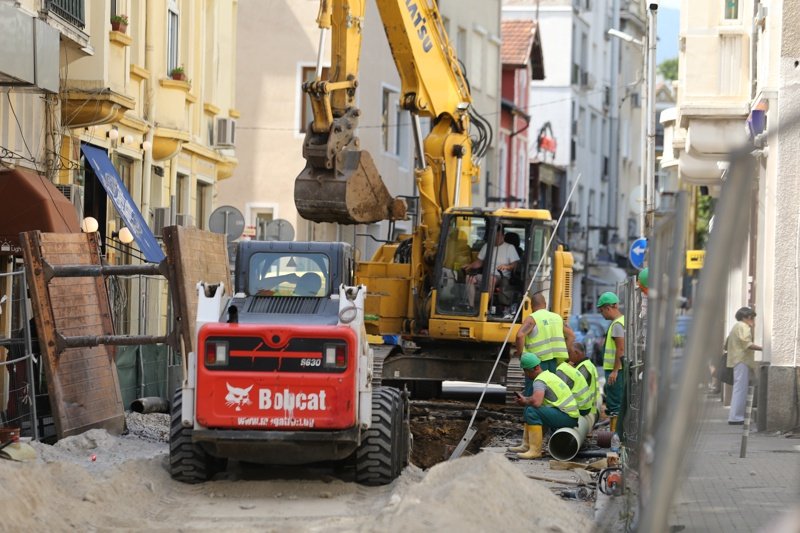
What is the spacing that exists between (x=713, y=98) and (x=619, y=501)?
14.3m

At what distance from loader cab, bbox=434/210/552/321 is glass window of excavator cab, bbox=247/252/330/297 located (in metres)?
7.23

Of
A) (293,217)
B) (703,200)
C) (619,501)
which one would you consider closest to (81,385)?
→ (619,501)

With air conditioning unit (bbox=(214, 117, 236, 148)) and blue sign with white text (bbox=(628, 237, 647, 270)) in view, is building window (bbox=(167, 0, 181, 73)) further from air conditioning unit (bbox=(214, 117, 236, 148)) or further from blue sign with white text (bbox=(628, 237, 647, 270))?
blue sign with white text (bbox=(628, 237, 647, 270))

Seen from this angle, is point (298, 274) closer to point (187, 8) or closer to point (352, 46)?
point (352, 46)

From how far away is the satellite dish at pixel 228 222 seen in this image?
24359mm

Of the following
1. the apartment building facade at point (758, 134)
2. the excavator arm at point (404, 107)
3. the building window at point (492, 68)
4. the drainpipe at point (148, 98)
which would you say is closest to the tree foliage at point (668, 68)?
the building window at point (492, 68)

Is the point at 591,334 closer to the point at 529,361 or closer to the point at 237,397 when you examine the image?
the point at 529,361

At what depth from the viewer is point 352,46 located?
1855cm

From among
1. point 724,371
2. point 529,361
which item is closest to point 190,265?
point 529,361

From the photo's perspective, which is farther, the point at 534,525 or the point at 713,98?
the point at 713,98

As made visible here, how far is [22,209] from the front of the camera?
58.3 feet

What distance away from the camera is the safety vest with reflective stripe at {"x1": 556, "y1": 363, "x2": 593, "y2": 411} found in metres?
15.5

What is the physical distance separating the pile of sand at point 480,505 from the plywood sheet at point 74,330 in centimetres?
493

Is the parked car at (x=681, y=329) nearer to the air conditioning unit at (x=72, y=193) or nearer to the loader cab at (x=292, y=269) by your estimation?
the loader cab at (x=292, y=269)
